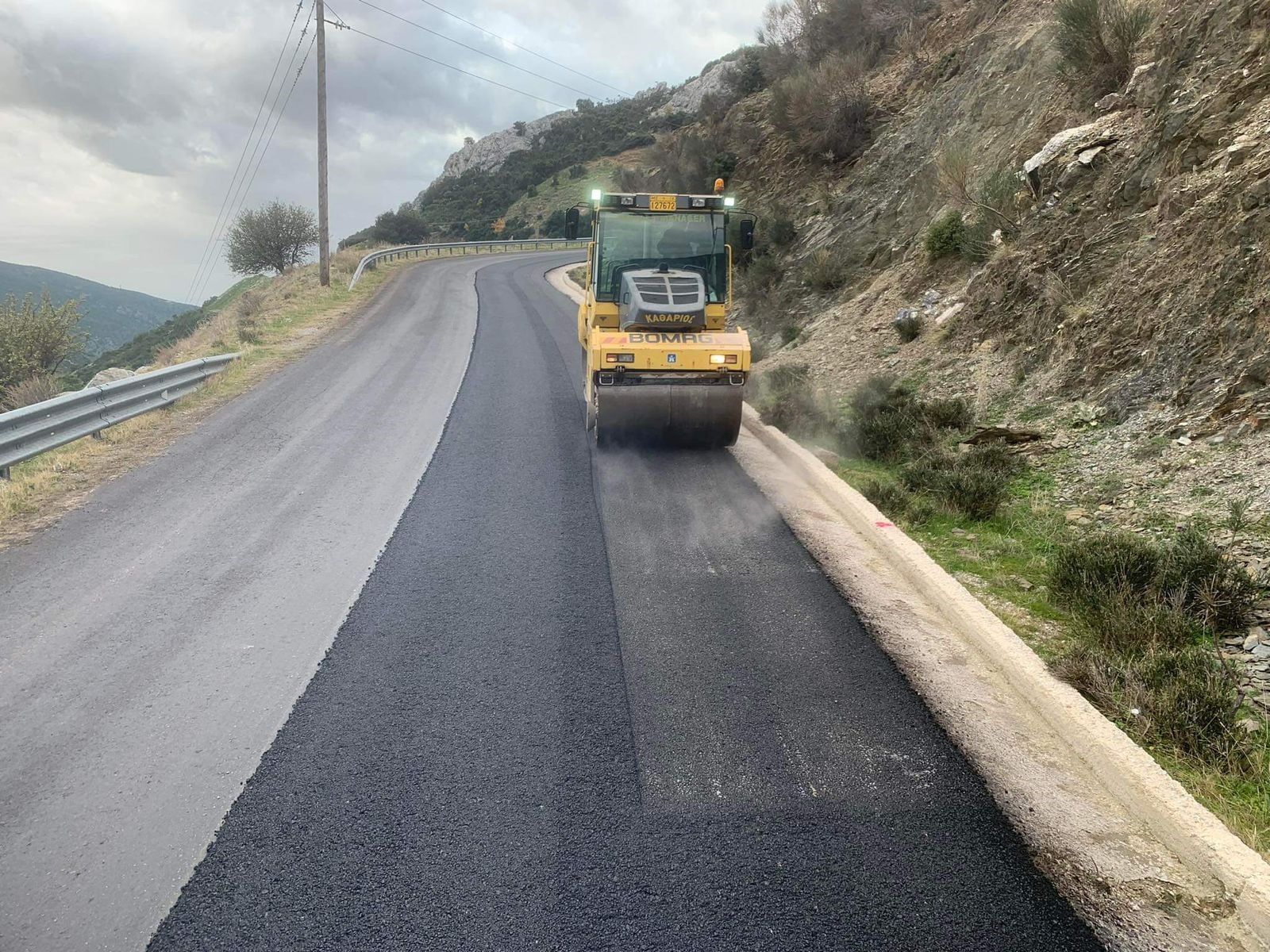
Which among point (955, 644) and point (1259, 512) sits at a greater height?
point (1259, 512)

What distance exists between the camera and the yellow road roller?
8758mm

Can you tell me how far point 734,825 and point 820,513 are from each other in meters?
4.46

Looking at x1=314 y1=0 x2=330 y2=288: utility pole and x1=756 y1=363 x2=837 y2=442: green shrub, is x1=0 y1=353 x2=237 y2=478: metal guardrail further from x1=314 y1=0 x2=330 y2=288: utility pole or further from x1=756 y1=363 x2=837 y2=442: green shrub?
x1=314 y1=0 x2=330 y2=288: utility pole

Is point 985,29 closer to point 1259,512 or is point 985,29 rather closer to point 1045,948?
point 1259,512

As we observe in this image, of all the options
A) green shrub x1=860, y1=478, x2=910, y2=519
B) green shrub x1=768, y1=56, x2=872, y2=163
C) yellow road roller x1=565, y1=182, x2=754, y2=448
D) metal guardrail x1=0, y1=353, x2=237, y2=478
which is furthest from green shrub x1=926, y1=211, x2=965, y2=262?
metal guardrail x1=0, y1=353, x2=237, y2=478

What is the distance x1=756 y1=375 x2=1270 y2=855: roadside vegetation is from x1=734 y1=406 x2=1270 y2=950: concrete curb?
191 mm

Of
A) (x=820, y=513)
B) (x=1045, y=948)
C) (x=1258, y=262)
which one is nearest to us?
(x=1045, y=948)

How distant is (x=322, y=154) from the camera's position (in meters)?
26.5

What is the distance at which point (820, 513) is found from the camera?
7508 mm

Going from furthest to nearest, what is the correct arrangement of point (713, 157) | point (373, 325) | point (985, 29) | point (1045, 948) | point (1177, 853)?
1. point (713, 157)
2. point (373, 325)
3. point (985, 29)
4. point (1177, 853)
5. point (1045, 948)

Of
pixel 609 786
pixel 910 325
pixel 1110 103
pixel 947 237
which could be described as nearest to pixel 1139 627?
pixel 609 786

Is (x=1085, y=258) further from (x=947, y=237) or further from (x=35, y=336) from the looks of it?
(x=35, y=336)

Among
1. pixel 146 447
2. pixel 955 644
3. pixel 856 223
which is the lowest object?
pixel 955 644

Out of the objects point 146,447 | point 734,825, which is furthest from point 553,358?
point 734,825
